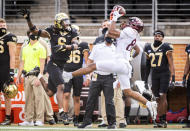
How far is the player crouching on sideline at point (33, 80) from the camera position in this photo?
12.4 meters

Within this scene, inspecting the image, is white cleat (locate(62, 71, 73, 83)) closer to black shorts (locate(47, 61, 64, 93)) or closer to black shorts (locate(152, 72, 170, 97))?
black shorts (locate(47, 61, 64, 93))

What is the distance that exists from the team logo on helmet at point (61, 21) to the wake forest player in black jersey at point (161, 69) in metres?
2.16

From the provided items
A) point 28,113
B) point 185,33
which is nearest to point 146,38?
point 185,33

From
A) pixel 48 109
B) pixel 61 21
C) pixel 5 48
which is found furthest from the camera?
pixel 48 109

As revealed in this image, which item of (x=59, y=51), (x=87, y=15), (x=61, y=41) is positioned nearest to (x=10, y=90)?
(x=59, y=51)

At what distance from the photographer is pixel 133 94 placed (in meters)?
10.6

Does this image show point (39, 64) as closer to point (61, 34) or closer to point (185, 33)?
point (61, 34)

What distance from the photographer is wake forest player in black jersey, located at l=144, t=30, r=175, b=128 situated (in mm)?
12695

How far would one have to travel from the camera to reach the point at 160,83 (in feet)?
41.9

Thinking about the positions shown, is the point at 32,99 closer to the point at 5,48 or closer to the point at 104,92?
the point at 5,48

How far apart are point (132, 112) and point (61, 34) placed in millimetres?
3118

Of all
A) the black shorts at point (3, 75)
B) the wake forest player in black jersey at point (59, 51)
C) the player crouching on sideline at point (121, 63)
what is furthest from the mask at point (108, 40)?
the black shorts at point (3, 75)

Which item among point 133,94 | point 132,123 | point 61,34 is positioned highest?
point 61,34

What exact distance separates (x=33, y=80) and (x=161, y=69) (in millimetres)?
2679
